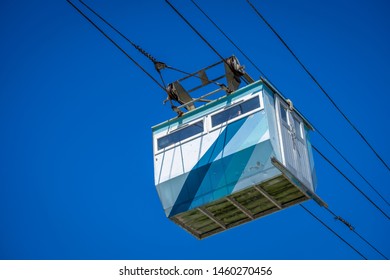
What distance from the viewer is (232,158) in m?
25.4

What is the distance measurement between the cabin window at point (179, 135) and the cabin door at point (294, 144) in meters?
2.11

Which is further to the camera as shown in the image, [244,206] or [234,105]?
[234,105]

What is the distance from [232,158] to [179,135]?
6.63 ft

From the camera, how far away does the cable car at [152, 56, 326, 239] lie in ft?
82.6

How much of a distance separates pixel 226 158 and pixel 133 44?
378 cm

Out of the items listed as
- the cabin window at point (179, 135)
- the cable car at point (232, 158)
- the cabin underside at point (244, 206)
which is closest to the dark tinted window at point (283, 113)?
the cable car at point (232, 158)

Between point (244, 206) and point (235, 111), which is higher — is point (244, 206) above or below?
below

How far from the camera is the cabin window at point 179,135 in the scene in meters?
26.6

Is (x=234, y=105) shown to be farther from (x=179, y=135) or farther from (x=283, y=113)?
(x=179, y=135)

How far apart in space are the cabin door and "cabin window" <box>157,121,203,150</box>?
2.11 metres

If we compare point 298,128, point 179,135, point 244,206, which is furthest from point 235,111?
point 244,206

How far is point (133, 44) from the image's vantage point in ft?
78.3

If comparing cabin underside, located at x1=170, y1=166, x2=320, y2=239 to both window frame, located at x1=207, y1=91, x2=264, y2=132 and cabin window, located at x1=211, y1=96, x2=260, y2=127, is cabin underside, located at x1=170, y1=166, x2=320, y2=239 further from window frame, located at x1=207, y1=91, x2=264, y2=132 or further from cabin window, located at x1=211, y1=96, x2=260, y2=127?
Answer: cabin window, located at x1=211, y1=96, x2=260, y2=127

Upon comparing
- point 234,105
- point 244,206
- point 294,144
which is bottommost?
point 244,206
